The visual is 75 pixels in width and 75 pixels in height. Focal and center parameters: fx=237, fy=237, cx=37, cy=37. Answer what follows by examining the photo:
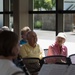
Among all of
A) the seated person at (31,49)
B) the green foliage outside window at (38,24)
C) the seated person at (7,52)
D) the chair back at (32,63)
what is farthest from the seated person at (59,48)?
the seated person at (7,52)

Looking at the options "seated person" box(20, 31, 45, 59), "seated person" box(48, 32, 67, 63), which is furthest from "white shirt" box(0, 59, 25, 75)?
"seated person" box(48, 32, 67, 63)

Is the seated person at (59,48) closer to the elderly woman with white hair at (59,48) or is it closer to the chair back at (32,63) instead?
the elderly woman with white hair at (59,48)

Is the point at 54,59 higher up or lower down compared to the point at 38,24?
lower down

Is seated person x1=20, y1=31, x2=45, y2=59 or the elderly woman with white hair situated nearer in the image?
seated person x1=20, y1=31, x2=45, y2=59

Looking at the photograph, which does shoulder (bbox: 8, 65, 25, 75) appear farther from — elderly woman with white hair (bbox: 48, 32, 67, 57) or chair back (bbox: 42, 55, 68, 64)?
elderly woman with white hair (bbox: 48, 32, 67, 57)

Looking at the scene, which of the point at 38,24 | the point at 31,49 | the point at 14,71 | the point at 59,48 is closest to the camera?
the point at 14,71

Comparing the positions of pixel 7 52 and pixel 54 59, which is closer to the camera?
pixel 7 52

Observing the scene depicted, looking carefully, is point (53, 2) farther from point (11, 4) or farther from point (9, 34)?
point (9, 34)

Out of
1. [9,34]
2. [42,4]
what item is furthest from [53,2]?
[9,34]

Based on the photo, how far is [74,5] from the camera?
20.2ft

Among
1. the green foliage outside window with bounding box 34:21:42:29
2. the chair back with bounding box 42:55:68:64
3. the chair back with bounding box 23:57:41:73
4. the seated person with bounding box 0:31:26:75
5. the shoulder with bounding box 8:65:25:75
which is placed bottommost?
the chair back with bounding box 23:57:41:73

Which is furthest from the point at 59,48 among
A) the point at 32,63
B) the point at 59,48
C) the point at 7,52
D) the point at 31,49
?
the point at 7,52

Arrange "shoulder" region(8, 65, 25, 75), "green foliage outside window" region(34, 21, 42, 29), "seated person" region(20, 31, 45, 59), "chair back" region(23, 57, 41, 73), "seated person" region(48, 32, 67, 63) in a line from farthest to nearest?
1. "green foliage outside window" region(34, 21, 42, 29)
2. "seated person" region(48, 32, 67, 63)
3. "seated person" region(20, 31, 45, 59)
4. "chair back" region(23, 57, 41, 73)
5. "shoulder" region(8, 65, 25, 75)

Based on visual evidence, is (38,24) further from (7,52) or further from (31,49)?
(7,52)
